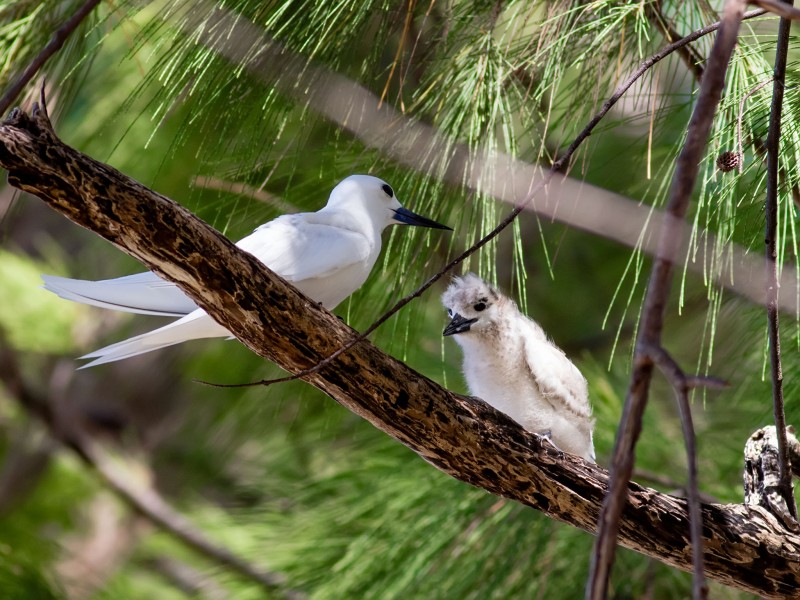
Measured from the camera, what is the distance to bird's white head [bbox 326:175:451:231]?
4.03 feet

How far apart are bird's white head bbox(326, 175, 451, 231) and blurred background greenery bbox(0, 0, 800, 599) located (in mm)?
37

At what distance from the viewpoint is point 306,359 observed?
92 centimetres

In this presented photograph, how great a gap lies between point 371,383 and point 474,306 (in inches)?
16.0

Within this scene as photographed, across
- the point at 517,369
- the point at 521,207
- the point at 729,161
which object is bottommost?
the point at 521,207

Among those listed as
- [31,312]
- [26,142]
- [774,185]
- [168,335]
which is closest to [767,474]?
[774,185]

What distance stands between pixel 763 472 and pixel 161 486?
2.59 meters

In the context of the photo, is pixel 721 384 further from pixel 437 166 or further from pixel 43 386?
pixel 43 386

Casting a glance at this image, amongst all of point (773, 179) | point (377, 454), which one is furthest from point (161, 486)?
point (773, 179)

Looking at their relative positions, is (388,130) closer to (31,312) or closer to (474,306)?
(474,306)

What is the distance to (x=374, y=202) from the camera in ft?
4.11

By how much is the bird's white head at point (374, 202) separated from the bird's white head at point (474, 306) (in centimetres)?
12

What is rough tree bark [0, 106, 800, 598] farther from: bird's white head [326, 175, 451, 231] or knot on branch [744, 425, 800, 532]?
bird's white head [326, 175, 451, 231]

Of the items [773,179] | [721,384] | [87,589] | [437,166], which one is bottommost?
[87,589]

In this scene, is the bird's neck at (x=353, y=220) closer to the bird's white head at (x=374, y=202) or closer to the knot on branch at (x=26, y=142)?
the bird's white head at (x=374, y=202)
